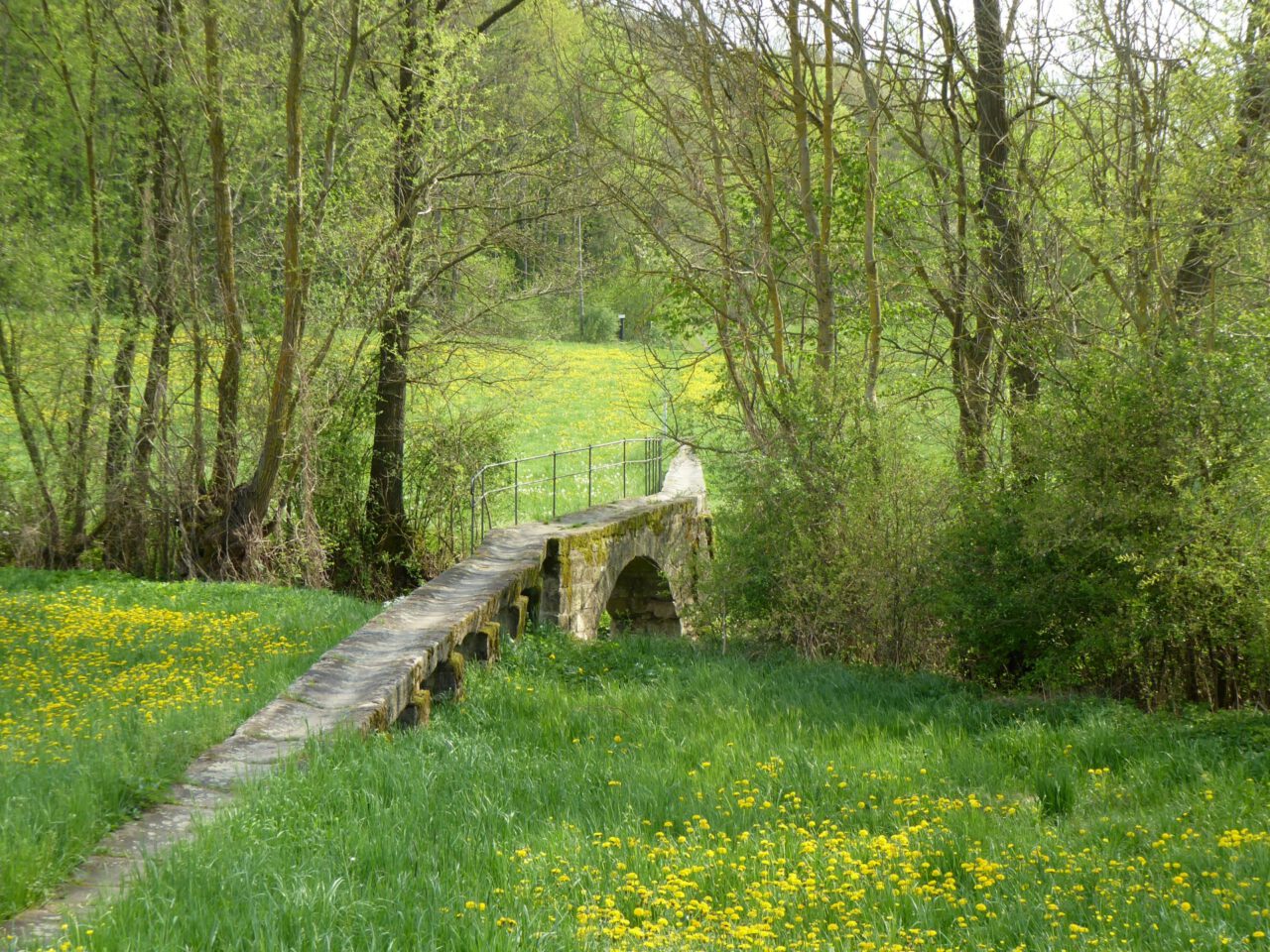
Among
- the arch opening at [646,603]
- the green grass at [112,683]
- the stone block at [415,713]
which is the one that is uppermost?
the green grass at [112,683]

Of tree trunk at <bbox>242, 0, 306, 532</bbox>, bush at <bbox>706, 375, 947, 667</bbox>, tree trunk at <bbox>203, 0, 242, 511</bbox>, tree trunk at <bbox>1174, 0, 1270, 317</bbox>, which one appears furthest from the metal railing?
tree trunk at <bbox>1174, 0, 1270, 317</bbox>

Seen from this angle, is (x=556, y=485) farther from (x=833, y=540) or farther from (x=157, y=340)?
(x=833, y=540)

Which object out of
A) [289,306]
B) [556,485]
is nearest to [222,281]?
[289,306]

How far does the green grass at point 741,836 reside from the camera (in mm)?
4473

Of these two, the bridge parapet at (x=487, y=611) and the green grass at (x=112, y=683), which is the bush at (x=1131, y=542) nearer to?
the bridge parapet at (x=487, y=611)

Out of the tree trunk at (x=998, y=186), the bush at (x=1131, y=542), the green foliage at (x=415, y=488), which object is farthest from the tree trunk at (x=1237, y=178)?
the green foliage at (x=415, y=488)

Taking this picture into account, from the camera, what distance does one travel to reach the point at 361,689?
7781 millimetres

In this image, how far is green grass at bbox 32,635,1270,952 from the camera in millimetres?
4473

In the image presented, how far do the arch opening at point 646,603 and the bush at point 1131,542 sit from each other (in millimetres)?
8179

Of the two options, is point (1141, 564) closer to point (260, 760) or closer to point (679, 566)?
point (260, 760)

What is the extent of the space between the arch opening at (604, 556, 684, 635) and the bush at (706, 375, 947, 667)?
6015 mm

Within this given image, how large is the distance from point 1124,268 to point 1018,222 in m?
1.11

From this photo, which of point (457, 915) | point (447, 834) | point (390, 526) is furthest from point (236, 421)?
point (457, 915)

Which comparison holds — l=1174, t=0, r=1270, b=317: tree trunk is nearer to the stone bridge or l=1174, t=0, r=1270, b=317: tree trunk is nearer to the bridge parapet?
the stone bridge
